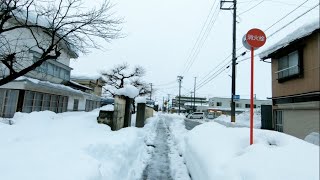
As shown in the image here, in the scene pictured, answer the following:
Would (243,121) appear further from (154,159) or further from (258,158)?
(258,158)

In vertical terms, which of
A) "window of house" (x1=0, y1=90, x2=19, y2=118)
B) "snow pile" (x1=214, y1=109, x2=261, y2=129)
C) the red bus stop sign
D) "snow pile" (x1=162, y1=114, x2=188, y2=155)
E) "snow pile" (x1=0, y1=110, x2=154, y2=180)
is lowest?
"snow pile" (x1=162, y1=114, x2=188, y2=155)

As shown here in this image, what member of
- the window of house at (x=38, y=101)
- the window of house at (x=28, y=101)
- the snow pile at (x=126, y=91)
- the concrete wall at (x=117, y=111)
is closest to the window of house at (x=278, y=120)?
the snow pile at (x=126, y=91)

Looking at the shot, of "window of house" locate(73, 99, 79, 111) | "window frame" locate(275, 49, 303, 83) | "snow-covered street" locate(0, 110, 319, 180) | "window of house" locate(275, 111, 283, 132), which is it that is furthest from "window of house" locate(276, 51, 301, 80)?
"window of house" locate(73, 99, 79, 111)

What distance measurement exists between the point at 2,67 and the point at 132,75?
74.1ft

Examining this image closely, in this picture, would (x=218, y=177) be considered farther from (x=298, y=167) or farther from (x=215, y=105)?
(x=215, y=105)

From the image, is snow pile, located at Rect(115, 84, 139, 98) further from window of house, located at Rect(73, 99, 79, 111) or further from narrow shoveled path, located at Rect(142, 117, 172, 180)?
window of house, located at Rect(73, 99, 79, 111)

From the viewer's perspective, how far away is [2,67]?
17.4 m

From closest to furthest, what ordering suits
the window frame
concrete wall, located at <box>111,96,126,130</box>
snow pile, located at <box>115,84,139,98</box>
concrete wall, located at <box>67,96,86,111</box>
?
1. the window frame
2. concrete wall, located at <box>111,96,126,130</box>
3. snow pile, located at <box>115,84,139,98</box>
4. concrete wall, located at <box>67,96,86,111</box>

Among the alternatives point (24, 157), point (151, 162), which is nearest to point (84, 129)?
point (151, 162)

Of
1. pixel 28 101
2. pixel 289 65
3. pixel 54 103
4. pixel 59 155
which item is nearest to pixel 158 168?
pixel 59 155

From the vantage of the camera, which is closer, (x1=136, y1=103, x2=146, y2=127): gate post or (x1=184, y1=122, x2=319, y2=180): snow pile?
(x1=184, y1=122, x2=319, y2=180): snow pile

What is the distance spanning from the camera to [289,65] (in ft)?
37.5

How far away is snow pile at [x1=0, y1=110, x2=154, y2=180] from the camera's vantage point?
4.47m

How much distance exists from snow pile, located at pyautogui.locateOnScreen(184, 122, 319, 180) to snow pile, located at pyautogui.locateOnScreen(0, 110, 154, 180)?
208 cm
